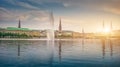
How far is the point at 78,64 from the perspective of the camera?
10.1 m

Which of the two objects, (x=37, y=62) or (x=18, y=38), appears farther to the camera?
(x=18, y=38)

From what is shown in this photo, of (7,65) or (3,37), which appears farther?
(3,37)

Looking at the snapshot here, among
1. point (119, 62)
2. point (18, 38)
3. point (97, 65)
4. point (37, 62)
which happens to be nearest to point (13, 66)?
point (37, 62)

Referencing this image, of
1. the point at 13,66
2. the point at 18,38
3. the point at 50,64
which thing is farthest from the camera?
the point at 18,38

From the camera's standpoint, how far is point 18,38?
127ft

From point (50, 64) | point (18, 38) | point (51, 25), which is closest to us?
point (50, 64)

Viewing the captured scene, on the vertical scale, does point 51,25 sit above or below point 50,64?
above

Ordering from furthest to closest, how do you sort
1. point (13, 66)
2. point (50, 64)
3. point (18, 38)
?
point (18, 38), point (50, 64), point (13, 66)

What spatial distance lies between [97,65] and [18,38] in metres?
30.0

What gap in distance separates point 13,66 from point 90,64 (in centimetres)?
298

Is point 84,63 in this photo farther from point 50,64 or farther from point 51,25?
point 51,25

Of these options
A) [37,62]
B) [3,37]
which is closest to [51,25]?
[37,62]

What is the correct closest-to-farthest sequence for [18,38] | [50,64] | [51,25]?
1. [50,64]
2. [51,25]
3. [18,38]

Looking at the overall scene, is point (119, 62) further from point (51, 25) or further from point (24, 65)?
point (51, 25)
